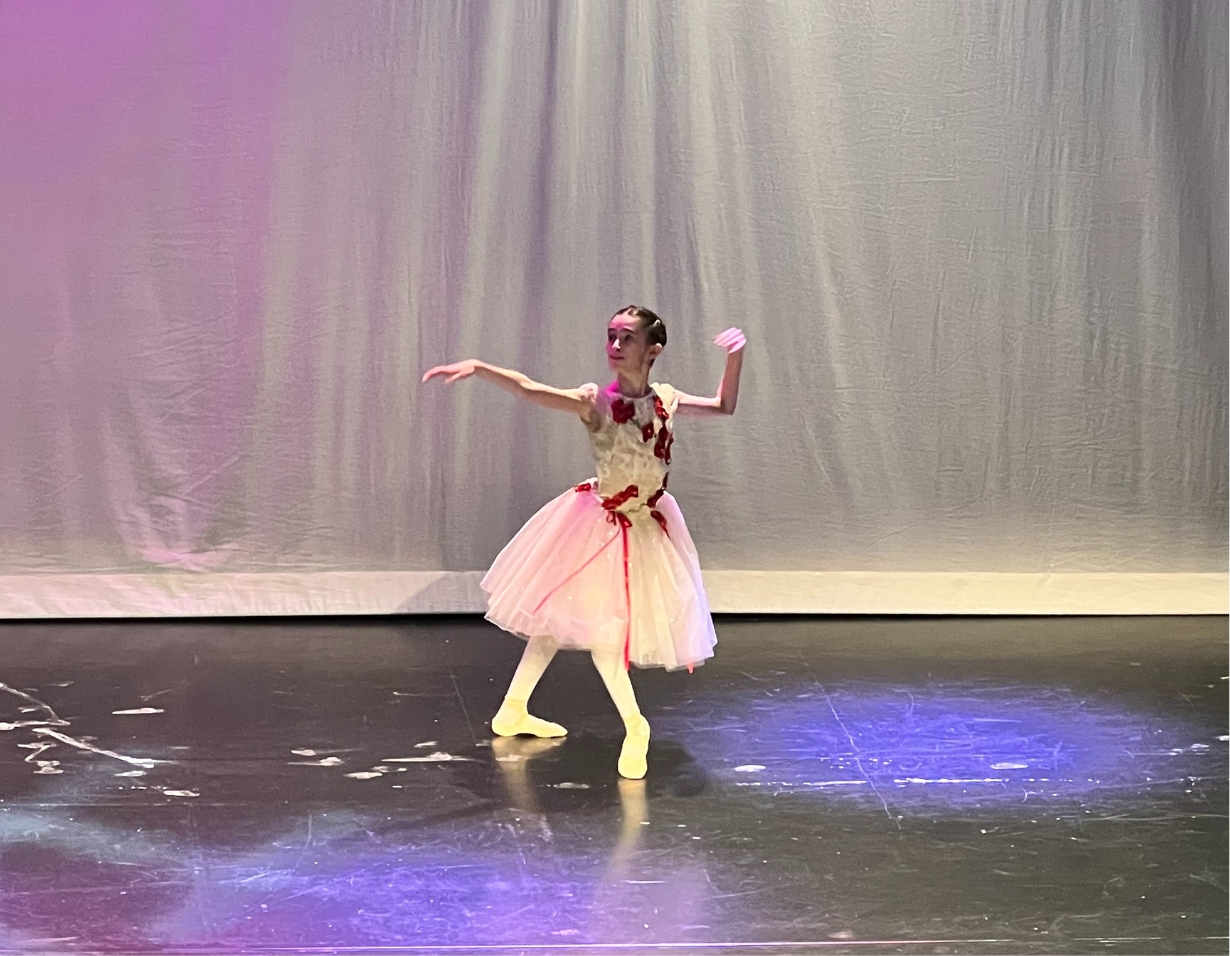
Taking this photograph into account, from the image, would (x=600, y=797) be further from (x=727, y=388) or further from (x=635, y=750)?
(x=727, y=388)

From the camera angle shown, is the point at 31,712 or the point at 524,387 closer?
the point at 524,387

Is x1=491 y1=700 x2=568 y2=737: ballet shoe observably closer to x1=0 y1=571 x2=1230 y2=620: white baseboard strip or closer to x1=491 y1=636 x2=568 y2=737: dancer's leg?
x1=491 y1=636 x2=568 y2=737: dancer's leg

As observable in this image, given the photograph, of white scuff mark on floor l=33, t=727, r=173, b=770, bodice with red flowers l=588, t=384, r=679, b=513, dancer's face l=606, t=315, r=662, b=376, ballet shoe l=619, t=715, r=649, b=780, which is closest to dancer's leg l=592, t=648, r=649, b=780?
ballet shoe l=619, t=715, r=649, b=780

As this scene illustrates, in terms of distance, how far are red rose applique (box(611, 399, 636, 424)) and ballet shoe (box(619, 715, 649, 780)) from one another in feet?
1.98

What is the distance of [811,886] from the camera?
2742 mm

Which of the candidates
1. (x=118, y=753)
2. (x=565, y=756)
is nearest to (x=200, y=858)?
(x=118, y=753)

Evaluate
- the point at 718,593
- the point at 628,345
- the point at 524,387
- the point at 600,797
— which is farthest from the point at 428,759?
the point at 718,593

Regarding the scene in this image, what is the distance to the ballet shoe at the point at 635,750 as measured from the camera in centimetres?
328

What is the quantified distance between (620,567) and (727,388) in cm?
43

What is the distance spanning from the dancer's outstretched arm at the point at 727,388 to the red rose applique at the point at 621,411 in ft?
0.49

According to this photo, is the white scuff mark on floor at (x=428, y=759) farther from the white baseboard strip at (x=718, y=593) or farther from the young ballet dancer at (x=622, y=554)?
the white baseboard strip at (x=718, y=593)

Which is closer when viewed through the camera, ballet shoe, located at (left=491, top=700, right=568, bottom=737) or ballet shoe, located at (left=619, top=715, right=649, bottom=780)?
ballet shoe, located at (left=619, top=715, right=649, bottom=780)

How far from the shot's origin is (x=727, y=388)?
3.44m

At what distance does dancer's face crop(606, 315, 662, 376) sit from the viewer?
3.33 metres
